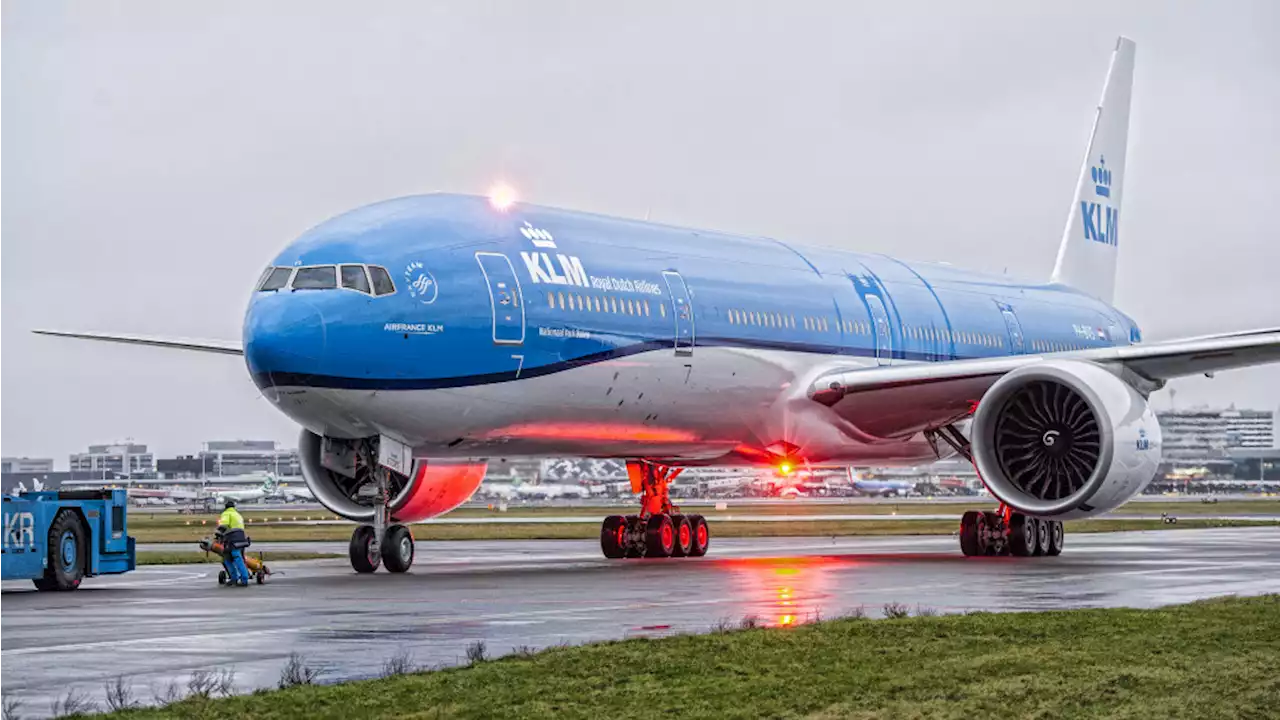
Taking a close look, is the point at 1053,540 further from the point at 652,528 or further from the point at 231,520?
the point at 231,520

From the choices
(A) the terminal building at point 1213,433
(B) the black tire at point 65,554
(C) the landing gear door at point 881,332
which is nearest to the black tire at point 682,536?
(C) the landing gear door at point 881,332

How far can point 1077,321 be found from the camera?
38.3m

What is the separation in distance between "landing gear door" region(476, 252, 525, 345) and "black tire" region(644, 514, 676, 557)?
7128 mm

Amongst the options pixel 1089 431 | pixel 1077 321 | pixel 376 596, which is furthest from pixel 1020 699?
pixel 1077 321

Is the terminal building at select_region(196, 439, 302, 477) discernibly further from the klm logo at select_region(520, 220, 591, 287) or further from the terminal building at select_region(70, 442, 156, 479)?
the klm logo at select_region(520, 220, 591, 287)

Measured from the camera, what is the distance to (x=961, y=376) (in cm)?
2856

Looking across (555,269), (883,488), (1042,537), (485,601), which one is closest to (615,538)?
(555,269)

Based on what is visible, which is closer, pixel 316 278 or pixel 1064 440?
pixel 316 278

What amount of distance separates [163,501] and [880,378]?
104 m

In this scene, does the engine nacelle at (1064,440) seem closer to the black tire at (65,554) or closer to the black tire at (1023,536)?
the black tire at (1023,536)

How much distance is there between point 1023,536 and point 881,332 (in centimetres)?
426

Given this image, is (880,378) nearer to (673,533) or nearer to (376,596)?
(673,533)

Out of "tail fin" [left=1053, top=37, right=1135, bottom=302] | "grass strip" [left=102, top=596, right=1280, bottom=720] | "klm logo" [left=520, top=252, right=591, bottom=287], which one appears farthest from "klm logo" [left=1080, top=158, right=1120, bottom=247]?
"grass strip" [left=102, top=596, right=1280, bottom=720]

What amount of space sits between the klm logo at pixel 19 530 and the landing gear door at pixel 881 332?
14.4m
